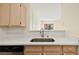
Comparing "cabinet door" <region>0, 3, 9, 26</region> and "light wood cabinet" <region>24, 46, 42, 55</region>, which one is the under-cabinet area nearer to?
"light wood cabinet" <region>24, 46, 42, 55</region>

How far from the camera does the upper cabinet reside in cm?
253

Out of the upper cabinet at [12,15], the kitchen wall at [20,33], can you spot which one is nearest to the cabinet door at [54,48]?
the kitchen wall at [20,33]

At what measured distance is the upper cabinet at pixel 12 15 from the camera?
2.53m

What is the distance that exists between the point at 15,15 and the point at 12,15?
0.06 m

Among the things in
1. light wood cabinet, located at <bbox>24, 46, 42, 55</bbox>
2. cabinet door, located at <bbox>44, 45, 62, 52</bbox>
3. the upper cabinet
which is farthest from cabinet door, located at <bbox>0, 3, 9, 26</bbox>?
cabinet door, located at <bbox>44, 45, 62, 52</bbox>

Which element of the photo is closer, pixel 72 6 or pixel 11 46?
pixel 11 46

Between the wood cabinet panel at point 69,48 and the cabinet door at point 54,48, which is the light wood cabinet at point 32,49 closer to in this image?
the cabinet door at point 54,48

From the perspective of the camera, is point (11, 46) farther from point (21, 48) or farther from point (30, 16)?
point (30, 16)

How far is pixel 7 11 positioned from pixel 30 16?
433 mm

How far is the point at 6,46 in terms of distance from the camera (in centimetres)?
211

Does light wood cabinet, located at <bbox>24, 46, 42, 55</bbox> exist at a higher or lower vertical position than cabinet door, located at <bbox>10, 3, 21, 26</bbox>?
lower

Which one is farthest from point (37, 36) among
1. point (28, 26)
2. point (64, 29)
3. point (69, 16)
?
point (69, 16)

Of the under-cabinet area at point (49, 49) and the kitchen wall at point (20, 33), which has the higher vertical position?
the kitchen wall at point (20, 33)

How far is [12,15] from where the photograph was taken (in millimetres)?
2562
